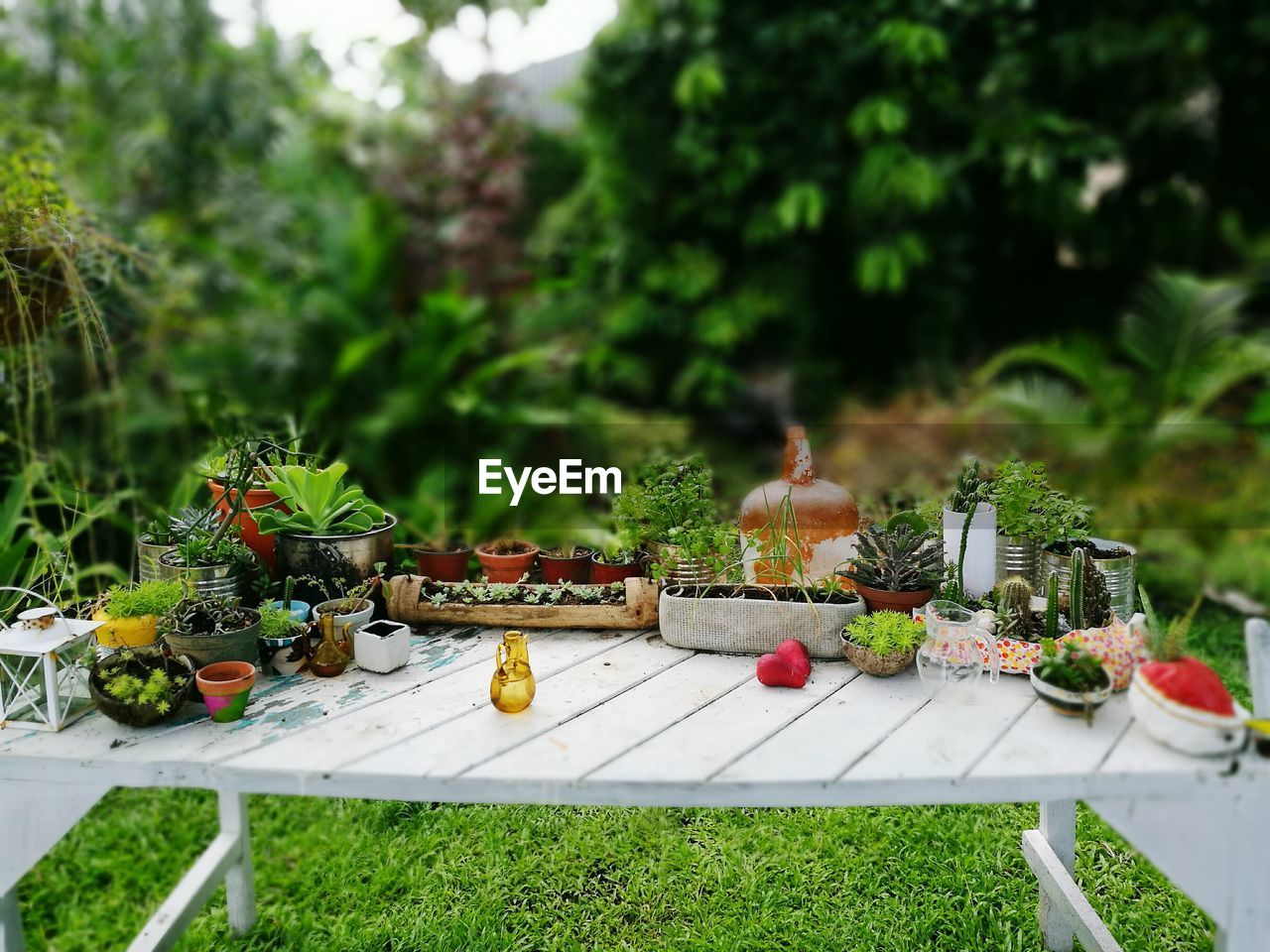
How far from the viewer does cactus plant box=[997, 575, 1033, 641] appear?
1.63 metres

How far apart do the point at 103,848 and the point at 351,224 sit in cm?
480

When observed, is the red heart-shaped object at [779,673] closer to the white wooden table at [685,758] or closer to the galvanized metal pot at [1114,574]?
the white wooden table at [685,758]

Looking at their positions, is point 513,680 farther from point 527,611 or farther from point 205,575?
point 205,575

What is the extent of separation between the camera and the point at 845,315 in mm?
6543

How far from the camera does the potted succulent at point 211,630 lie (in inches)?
59.2

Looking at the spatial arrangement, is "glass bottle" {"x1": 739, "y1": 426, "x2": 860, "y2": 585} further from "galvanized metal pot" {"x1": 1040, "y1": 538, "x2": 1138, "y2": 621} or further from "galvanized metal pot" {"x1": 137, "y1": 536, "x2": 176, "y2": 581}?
"galvanized metal pot" {"x1": 137, "y1": 536, "x2": 176, "y2": 581}

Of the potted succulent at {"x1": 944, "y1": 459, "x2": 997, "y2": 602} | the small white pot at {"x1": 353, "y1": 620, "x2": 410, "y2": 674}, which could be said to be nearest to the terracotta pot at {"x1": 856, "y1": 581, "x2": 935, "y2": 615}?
the potted succulent at {"x1": 944, "y1": 459, "x2": 997, "y2": 602}

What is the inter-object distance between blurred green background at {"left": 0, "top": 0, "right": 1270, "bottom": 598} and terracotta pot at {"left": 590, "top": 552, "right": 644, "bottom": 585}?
275 cm

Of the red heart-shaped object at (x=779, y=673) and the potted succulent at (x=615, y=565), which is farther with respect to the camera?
the potted succulent at (x=615, y=565)

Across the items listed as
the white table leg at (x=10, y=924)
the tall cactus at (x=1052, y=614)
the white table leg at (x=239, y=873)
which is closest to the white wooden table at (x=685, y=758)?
the white table leg at (x=10, y=924)

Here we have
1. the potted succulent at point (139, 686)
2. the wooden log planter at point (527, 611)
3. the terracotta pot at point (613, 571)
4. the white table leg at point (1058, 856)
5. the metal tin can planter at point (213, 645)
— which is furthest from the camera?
the white table leg at point (1058, 856)

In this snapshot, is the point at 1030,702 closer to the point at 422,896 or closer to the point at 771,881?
the point at 771,881

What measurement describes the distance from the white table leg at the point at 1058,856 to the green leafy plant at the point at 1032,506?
69cm

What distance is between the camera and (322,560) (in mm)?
1807
